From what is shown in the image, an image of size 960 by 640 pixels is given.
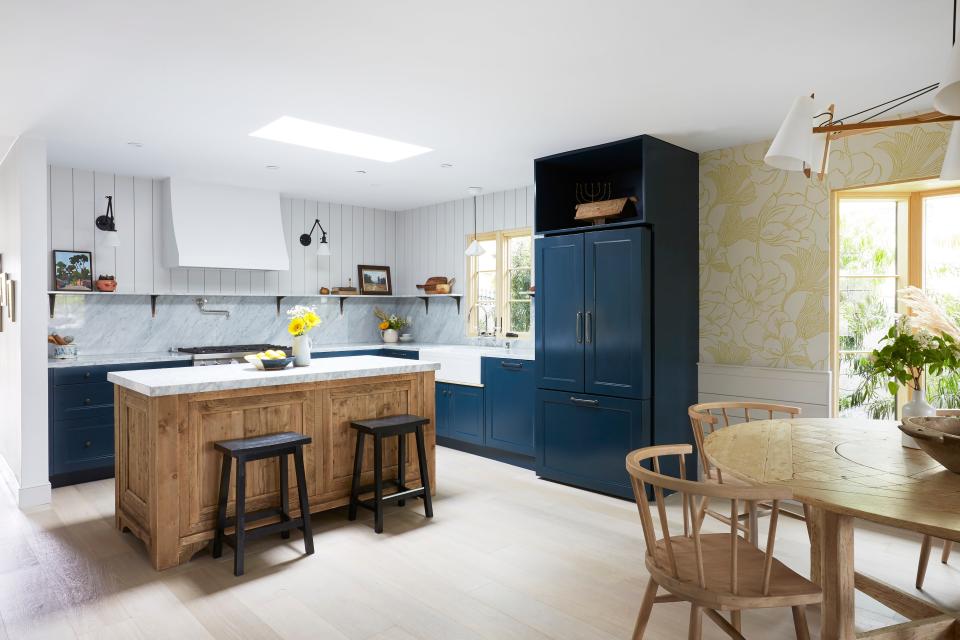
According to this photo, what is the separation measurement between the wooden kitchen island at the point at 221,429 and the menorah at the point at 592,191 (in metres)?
2.02

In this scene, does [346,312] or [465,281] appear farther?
[346,312]

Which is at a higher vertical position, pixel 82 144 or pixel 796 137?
pixel 82 144

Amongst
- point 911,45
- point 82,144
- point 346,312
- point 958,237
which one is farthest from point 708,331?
point 82,144

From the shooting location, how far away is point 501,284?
621 cm

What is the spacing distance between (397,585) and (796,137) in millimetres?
2538

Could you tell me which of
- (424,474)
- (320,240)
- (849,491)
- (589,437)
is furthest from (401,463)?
(320,240)

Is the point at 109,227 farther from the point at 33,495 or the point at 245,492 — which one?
the point at 245,492

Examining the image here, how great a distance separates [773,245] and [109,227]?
5.27 meters

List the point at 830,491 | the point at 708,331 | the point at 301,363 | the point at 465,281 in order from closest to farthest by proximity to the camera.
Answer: the point at 830,491 < the point at 301,363 < the point at 708,331 < the point at 465,281

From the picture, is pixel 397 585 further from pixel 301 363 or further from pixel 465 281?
pixel 465 281

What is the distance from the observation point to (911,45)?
281cm

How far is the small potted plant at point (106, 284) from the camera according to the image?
5.23 m

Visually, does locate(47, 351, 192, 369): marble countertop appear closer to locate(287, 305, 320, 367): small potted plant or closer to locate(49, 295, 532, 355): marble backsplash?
locate(49, 295, 532, 355): marble backsplash

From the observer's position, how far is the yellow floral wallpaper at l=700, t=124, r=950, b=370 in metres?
3.92
